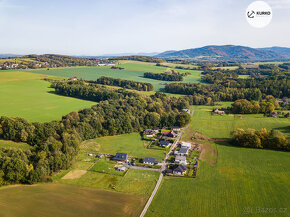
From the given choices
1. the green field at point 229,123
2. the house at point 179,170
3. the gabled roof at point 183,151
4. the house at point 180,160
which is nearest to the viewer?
the house at point 179,170

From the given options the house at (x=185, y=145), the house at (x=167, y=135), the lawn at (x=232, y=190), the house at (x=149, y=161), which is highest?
the house at (x=167, y=135)

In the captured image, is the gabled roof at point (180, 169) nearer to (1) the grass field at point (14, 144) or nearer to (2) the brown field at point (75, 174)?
(2) the brown field at point (75, 174)

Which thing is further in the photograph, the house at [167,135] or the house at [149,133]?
the house at [149,133]

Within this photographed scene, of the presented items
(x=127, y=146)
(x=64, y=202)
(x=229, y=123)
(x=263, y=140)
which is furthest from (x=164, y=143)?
(x=229, y=123)

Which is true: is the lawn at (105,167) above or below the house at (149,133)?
below

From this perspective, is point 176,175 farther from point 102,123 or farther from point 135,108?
point 135,108

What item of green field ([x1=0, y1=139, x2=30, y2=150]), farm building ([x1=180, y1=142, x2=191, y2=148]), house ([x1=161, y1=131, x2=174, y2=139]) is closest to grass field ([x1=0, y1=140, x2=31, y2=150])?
green field ([x1=0, y1=139, x2=30, y2=150])

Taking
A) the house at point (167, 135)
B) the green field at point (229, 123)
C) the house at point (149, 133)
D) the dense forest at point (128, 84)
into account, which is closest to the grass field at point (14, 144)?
the house at point (149, 133)

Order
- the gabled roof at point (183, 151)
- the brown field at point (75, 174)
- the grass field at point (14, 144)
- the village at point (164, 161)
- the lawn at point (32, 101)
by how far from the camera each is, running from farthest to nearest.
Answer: the lawn at point (32, 101) → the gabled roof at point (183, 151) → the grass field at point (14, 144) → the village at point (164, 161) → the brown field at point (75, 174)
